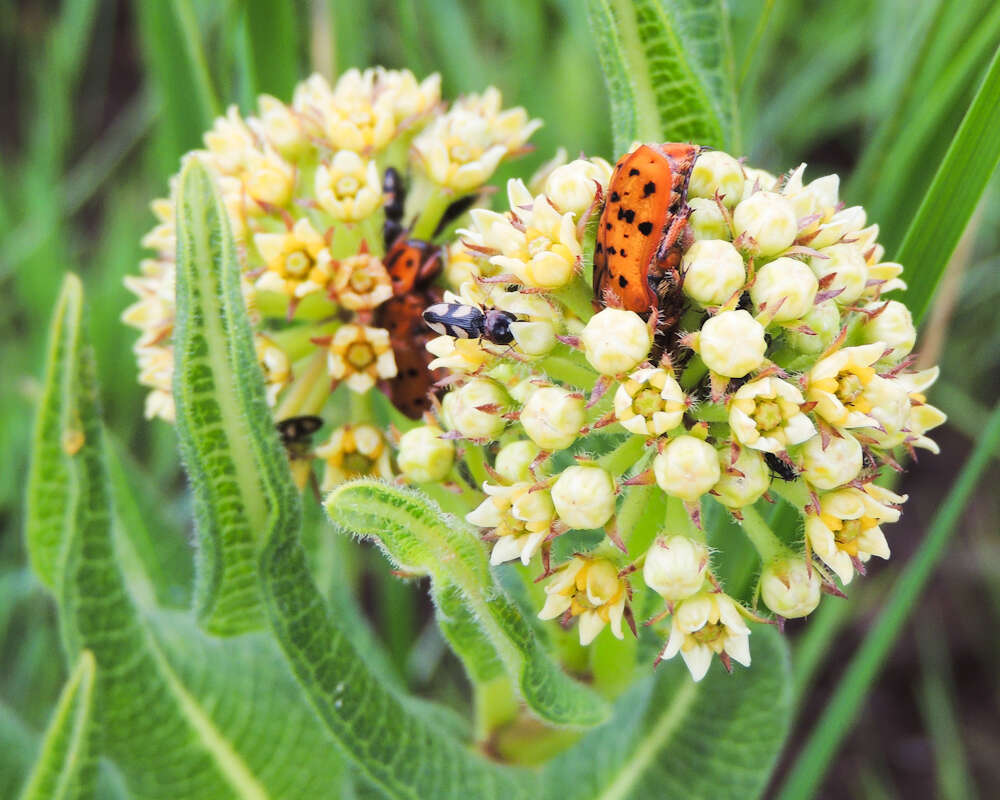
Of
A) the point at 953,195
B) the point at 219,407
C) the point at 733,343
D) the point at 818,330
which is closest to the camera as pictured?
the point at 733,343

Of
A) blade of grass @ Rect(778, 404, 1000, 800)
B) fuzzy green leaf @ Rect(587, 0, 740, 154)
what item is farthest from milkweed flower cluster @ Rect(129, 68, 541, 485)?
blade of grass @ Rect(778, 404, 1000, 800)

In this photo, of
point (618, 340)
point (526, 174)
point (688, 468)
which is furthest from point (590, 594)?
point (526, 174)

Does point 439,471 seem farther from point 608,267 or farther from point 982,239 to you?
point 982,239

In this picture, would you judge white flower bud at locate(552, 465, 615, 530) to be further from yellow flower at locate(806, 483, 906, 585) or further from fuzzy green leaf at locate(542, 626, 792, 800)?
fuzzy green leaf at locate(542, 626, 792, 800)

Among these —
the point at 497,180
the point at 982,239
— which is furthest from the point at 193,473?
the point at 982,239

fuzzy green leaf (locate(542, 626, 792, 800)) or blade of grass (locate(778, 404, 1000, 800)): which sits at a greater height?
blade of grass (locate(778, 404, 1000, 800))

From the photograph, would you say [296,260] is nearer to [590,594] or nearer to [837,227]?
[590,594]

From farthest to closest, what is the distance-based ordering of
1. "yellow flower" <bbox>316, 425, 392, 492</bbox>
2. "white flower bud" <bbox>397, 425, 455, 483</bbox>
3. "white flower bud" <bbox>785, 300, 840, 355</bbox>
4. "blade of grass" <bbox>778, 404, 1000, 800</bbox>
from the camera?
"blade of grass" <bbox>778, 404, 1000, 800</bbox>
"yellow flower" <bbox>316, 425, 392, 492</bbox>
"white flower bud" <bbox>397, 425, 455, 483</bbox>
"white flower bud" <bbox>785, 300, 840, 355</bbox>

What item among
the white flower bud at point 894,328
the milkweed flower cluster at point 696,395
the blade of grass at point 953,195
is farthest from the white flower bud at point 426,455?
the blade of grass at point 953,195
